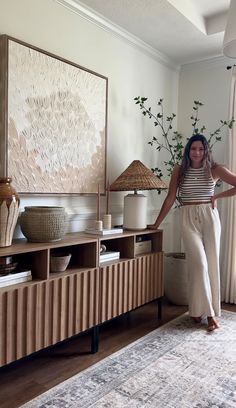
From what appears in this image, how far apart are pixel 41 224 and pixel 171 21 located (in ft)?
6.15

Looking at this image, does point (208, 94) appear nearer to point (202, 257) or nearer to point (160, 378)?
point (202, 257)

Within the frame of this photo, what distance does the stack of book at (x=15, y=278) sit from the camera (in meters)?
1.63

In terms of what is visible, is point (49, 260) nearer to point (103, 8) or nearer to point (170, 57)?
point (103, 8)

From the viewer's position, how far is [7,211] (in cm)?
175

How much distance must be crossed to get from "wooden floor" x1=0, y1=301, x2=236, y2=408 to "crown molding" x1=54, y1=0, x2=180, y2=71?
7.22 ft

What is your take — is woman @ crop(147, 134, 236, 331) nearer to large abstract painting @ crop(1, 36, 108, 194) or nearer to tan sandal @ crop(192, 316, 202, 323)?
tan sandal @ crop(192, 316, 202, 323)

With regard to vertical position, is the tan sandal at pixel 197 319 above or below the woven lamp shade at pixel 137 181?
below

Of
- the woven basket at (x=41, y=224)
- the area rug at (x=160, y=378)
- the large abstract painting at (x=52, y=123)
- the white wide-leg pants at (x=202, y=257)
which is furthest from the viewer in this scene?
the white wide-leg pants at (x=202, y=257)

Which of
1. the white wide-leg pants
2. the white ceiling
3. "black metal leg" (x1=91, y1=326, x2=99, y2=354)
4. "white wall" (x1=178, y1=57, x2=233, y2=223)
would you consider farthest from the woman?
the white ceiling

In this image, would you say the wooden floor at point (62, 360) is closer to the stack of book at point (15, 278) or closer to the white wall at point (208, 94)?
the stack of book at point (15, 278)

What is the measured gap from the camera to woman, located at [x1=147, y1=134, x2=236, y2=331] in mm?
2504

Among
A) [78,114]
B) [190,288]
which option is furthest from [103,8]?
[190,288]

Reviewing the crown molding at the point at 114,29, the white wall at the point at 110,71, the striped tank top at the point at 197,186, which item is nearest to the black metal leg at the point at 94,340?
the white wall at the point at 110,71

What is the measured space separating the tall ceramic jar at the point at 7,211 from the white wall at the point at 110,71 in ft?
1.04
